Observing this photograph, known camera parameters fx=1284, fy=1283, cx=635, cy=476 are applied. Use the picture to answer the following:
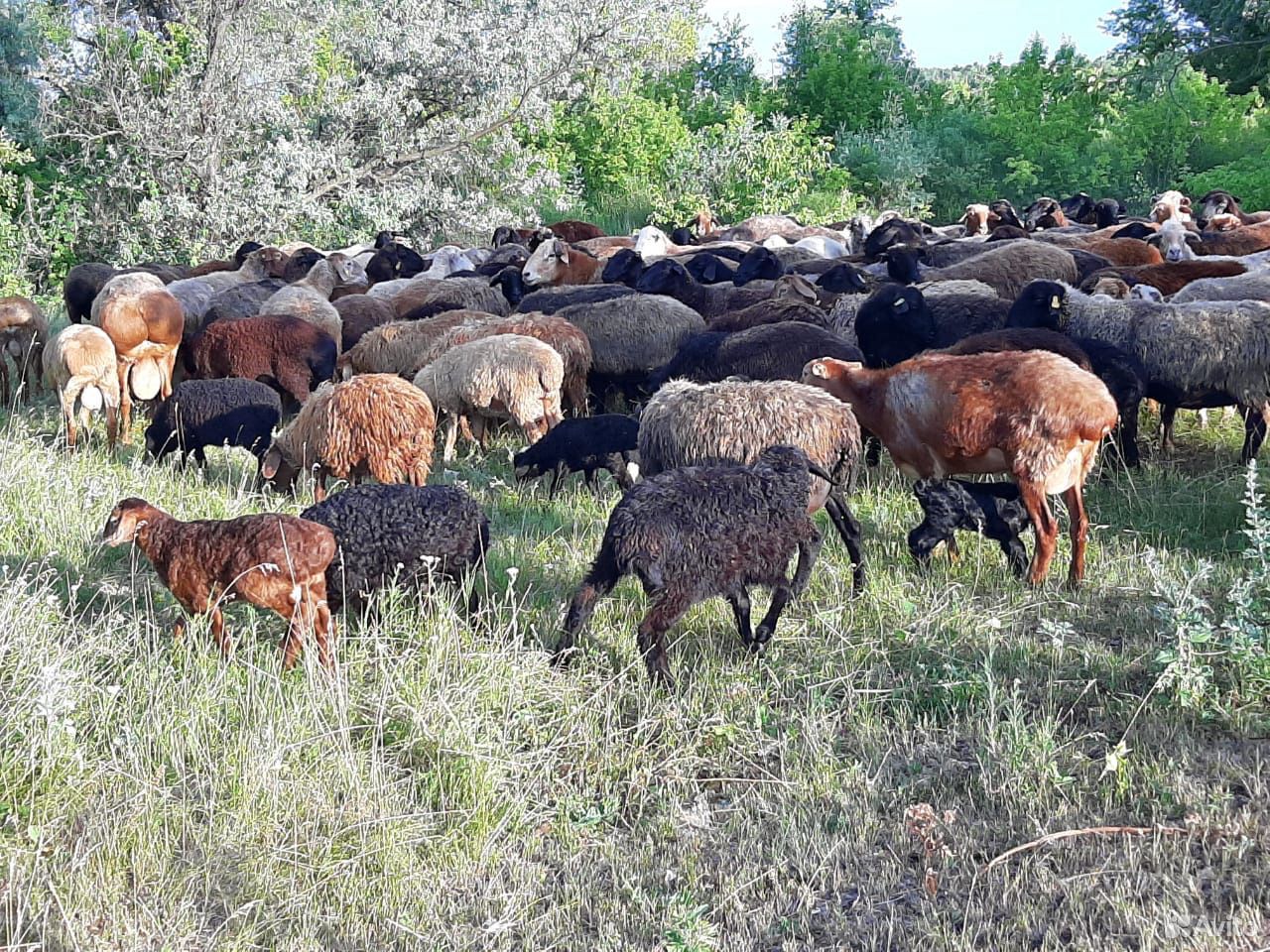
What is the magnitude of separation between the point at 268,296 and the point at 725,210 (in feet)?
46.3

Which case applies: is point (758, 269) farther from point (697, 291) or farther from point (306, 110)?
point (306, 110)

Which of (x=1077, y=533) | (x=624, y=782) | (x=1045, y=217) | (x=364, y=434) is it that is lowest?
(x=1045, y=217)

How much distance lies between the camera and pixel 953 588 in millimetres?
5965

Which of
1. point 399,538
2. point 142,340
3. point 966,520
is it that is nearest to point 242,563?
point 399,538

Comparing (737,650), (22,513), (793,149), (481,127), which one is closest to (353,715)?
(737,650)

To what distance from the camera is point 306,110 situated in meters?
23.4

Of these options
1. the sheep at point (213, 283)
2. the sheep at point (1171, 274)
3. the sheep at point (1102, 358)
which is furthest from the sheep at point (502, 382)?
the sheep at point (1171, 274)

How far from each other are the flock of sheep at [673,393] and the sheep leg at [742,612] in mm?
17

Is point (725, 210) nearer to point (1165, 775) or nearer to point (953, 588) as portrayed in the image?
point (953, 588)

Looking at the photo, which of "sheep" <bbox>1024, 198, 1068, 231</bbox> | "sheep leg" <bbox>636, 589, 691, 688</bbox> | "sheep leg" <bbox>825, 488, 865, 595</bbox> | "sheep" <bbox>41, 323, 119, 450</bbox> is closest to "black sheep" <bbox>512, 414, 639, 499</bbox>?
"sheep leg" <bbox>825, 488, 865, 595</bbox>

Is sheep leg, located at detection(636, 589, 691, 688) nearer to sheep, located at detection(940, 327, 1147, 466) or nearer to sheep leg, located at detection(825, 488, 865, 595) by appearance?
sheep leg, located at detection(825, 488, 865, 595)

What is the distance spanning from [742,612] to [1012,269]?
23.6 ft

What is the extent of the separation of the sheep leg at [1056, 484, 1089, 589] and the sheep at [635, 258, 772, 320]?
5.34 meters

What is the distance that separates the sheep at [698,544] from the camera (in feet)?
16.9
